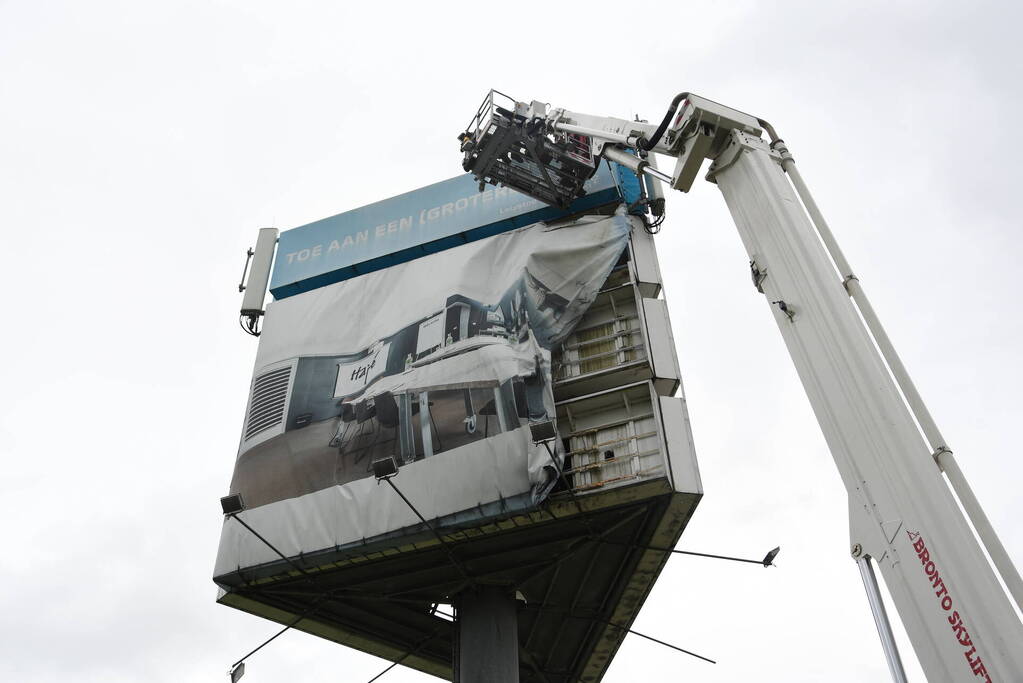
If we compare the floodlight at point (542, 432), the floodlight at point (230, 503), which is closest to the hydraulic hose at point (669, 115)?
the floodlight at point (542, 432)

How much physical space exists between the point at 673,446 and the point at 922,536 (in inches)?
360

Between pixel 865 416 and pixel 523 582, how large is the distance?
12.7 metres

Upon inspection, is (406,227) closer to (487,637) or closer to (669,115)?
(487,637)

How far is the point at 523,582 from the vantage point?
796 inches

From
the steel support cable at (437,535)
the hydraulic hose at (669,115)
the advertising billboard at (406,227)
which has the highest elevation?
the advertising billboard at (406,227)

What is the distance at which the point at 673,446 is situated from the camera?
56.2 feet

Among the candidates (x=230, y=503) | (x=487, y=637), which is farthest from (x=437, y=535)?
(x=230, y=503)

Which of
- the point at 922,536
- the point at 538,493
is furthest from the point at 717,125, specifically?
the point at 538,493

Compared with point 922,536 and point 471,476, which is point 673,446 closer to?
point 471,476

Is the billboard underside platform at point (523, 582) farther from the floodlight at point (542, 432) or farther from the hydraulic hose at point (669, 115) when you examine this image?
the hydraulic hose at point (669, 115)

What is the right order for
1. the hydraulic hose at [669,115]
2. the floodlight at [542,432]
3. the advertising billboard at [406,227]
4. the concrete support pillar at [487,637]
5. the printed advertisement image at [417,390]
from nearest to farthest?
the hydraulic hose at [669,115]
the floodlight at [542,432]
the printed advertisement image at [417,390]
the concrete support pillar at [487,637]
the advertising billboard at [406,227]

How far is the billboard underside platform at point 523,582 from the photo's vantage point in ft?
57.7

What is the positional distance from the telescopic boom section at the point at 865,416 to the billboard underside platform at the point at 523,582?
6834 mm

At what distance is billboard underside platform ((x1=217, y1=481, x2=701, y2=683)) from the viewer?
57.7 feet
